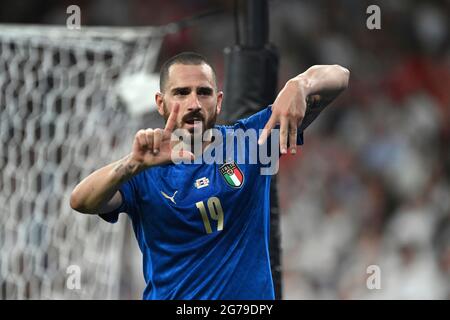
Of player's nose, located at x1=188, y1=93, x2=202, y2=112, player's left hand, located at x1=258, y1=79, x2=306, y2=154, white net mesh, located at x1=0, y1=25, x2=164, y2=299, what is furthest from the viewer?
white net mesh, located at x1=0, y1=25, x2=164, y2=299

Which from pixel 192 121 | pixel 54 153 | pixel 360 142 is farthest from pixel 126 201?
pixel 360 142

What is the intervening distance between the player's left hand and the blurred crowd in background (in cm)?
426

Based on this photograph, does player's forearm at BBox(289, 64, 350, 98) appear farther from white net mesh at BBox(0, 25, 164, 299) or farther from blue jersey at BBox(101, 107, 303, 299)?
white net mesh at BBox(0, 25, 164, 299)

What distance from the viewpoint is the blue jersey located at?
257 cm

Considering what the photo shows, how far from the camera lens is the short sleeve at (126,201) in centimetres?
259

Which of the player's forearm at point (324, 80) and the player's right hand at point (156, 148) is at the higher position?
the player's forearm at point (324, 80)

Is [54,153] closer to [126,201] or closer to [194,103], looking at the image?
[126,201]

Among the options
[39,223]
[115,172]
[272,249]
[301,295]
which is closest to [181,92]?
[115,172]

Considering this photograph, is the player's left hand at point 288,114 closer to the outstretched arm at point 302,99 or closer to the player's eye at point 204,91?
the outstretched arm at point 302,99

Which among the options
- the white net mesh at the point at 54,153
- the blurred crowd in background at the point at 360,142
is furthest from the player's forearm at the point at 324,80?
the blurred crowd in background at the point at 360,142

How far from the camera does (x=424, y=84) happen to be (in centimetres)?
745

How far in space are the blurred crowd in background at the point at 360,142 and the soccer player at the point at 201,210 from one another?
4.05 meters

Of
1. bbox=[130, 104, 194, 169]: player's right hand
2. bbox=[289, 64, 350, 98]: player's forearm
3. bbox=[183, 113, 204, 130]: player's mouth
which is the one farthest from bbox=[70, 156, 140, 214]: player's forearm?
bbox=[289, 64, 350, 98]: player's forearm

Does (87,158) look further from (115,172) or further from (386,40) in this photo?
(386,40)
